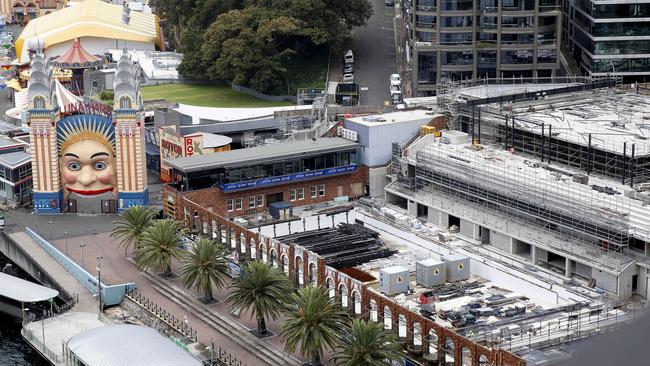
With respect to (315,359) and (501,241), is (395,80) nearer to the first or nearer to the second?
(501,241)

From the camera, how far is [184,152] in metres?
77.1

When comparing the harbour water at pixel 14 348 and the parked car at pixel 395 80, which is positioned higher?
the parked car at pixel 395 80

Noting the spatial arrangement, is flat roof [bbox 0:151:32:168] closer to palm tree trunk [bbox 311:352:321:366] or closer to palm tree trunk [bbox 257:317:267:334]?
palm tree trunk [bbox 257:317:267:334]

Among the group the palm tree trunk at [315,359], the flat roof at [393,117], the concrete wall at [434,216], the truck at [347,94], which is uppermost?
the truck at [347,94]

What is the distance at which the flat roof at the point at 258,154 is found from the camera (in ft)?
225

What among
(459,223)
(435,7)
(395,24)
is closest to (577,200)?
(459,223)

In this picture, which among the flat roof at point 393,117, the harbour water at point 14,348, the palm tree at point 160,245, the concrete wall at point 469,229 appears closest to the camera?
the harbour water at point 14,348

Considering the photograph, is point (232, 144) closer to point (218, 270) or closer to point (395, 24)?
point (218, 270)

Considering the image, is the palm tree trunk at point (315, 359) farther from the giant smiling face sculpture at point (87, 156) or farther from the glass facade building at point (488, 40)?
the glass facade building at point (488, 40)

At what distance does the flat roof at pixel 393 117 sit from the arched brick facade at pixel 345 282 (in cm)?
1575

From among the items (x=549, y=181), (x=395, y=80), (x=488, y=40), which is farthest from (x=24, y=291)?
(x=488, y=40)

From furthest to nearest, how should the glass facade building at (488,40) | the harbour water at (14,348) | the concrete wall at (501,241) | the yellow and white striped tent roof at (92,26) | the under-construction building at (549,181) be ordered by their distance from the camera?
the yellow and white striped tent roof at (92,26) < the glass facade building at (488,40) < the concrete wall at (501,241) < the harbour water at (14,348) < the under-construction building at (549,181)

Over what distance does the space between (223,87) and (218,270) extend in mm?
56726

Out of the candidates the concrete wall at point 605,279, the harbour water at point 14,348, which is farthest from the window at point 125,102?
the concrete wall at point 605,279
